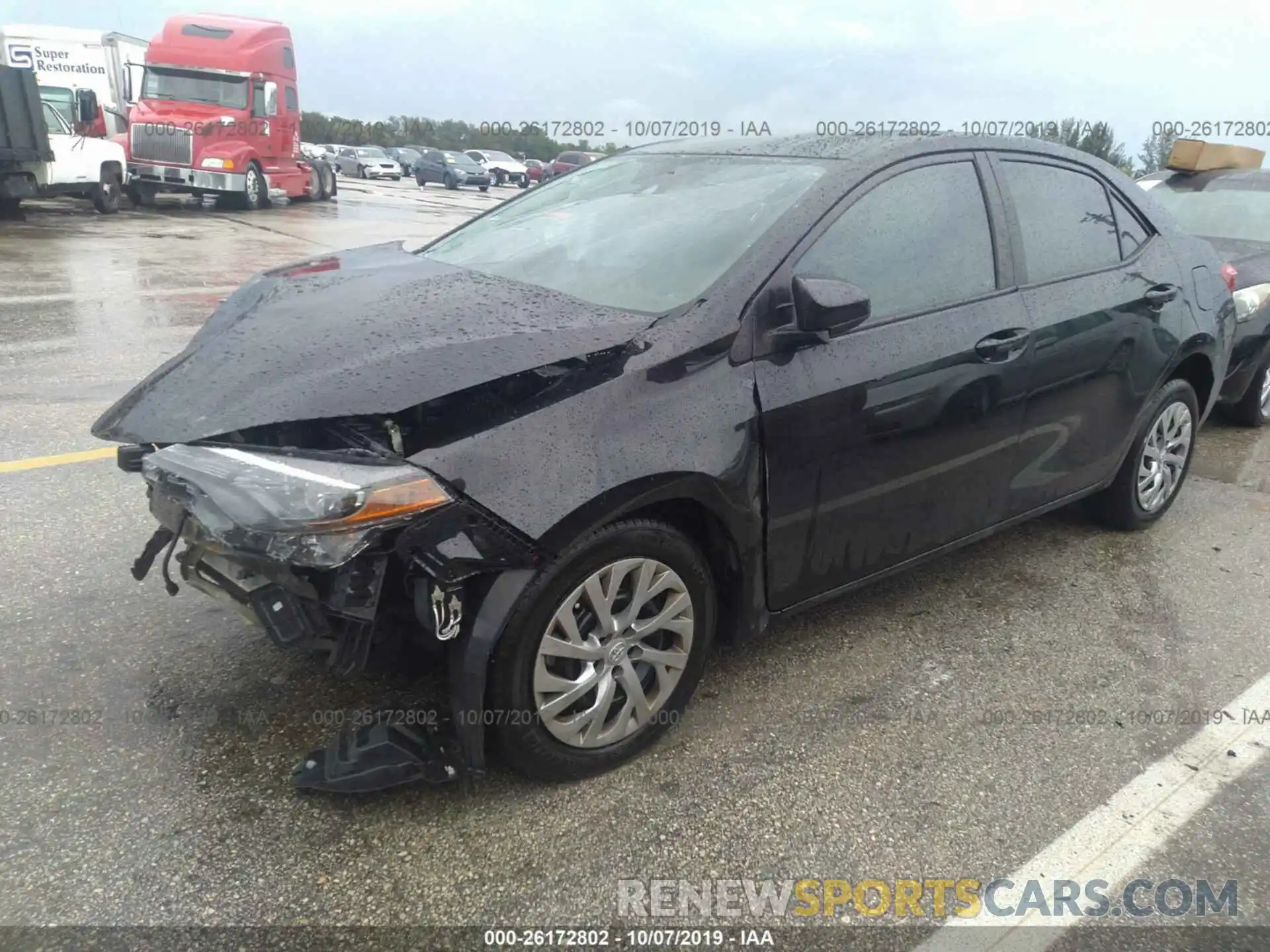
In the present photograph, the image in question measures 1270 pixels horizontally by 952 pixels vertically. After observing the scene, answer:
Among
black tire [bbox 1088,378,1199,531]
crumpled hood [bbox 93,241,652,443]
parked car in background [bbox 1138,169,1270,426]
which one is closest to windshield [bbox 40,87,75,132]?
parked car in background [bbox 1138,169,1270,426]

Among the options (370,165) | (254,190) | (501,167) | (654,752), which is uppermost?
(501,167)

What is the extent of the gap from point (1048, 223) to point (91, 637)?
3663 millimetres

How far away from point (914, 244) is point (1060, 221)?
947 millimetres

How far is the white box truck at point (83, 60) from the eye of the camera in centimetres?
2064

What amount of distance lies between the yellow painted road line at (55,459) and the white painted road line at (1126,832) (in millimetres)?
4275

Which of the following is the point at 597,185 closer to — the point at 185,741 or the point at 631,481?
the point at 631,481

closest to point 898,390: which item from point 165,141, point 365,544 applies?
point 365,544

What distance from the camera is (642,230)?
3195 millimetres

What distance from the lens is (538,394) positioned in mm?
2418

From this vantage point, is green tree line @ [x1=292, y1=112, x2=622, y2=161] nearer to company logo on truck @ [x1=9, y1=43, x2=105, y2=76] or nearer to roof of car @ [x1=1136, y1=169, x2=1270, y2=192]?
company logo on truck @ [x1=9, y1=43, x2=105, y2=76]

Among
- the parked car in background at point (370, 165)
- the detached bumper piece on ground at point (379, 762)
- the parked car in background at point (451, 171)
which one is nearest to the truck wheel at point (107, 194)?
the detached bumper piece on ground at point (379, 762)

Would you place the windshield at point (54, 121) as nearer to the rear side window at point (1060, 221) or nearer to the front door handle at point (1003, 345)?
the rear side window at point (1060, 221)

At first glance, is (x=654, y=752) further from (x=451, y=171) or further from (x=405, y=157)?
(x=405, y=157)

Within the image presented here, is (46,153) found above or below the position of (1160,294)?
above
